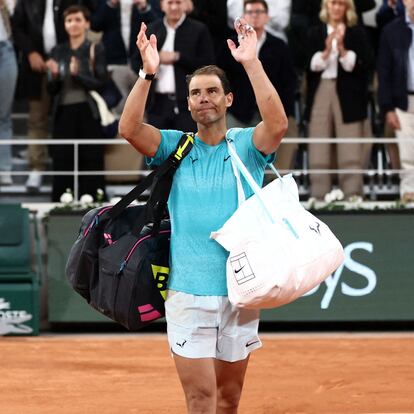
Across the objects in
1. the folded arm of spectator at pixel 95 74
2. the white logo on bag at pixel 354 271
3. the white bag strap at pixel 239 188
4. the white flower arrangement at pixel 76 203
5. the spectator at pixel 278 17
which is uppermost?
the spectator at pixel 278 17

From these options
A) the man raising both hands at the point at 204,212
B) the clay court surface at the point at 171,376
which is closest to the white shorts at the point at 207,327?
the man raising both hands at the point at 204,212

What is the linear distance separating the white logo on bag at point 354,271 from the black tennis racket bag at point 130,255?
22.1 feet

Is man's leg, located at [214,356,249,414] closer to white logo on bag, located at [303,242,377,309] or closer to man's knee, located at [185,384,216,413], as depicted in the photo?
man's knee, located at [185,384,216,413]

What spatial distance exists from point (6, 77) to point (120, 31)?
4.48ft

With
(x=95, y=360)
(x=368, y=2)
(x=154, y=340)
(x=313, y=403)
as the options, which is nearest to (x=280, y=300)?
(x=313, y=403)

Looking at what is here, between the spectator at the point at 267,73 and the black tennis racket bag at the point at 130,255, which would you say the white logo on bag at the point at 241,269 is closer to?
the black tennis racket bag at the point at 130,255

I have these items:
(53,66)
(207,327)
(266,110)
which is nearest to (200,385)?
(207,327)

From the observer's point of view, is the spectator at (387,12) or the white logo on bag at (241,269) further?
the spectator at (387,12)

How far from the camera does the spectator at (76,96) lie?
41.2 feet

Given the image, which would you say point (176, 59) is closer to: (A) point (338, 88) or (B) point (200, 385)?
(A) point (338, 88)

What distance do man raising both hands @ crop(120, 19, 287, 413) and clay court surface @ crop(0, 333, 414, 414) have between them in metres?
2.40

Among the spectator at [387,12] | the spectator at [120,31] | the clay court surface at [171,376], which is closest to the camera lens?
the clay court surface at [171,376]

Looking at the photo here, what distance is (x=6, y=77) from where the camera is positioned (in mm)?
13078

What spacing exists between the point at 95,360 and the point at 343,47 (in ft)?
14.6
